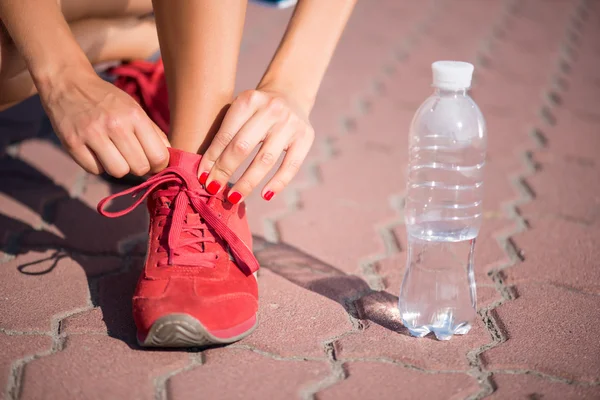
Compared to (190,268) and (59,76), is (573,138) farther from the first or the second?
(59,76)

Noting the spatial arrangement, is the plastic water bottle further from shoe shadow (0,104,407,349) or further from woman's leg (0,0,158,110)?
woman's leg (0,0,158,110)

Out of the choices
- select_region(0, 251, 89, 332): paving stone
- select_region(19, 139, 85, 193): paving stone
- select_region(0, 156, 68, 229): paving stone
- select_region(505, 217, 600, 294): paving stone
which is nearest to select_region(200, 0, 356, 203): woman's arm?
select_region(0, 251, 89, 332): paving stone

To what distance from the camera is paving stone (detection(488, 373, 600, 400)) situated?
5.59 feet

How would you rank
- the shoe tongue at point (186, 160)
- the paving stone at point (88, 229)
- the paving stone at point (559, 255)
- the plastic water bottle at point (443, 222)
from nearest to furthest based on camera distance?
1. the shoe tongue at point (186, 160)
2. the plastic water bottle at point (443, 222)
3. the paving stone at point (559, 255)
4. the paving stone at point (88, 229)

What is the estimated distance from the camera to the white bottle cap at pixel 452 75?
175 centimetres

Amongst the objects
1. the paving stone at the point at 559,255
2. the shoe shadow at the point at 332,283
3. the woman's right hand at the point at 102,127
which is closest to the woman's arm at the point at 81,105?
the woman's right hand at the point at 102,127

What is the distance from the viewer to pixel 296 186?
112 inches

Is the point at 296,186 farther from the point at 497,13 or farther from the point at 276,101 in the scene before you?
the point at 497,13

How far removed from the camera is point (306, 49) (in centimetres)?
200

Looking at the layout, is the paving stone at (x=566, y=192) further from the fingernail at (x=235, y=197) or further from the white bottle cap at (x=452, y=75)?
the fingernail at (x=235, y=197)

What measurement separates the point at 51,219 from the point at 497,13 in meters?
→ 4.00

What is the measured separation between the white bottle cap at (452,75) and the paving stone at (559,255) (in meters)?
0.73

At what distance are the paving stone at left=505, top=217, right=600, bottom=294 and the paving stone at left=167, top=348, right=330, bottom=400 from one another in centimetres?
79

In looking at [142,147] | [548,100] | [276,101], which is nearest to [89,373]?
[142,147]
